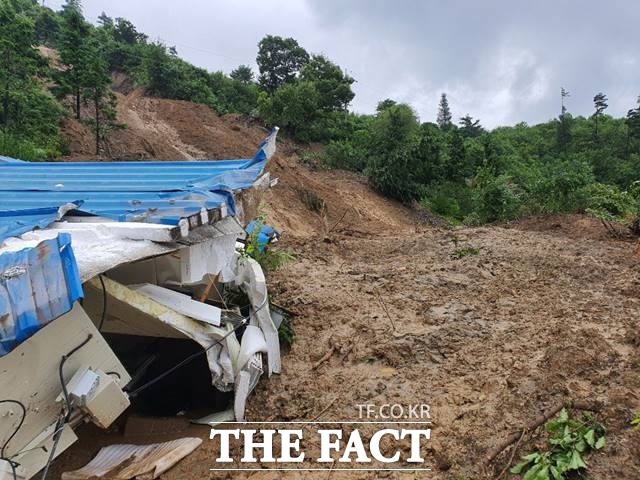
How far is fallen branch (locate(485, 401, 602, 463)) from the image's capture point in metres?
2.95

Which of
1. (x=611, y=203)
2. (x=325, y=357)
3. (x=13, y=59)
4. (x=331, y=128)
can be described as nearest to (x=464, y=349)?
(x=325, y=357)

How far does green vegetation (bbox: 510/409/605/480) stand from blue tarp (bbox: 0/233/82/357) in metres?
2.51

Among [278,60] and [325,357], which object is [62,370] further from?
[278,60]

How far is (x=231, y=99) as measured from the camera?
84.6 feet

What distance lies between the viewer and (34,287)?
2.25 metres

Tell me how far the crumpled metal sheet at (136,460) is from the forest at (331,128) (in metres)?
6.90

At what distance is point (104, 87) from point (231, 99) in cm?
1360

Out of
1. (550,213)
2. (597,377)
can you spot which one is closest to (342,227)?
(550,213)

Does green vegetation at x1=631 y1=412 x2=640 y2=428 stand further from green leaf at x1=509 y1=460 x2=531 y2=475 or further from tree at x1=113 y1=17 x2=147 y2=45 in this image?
tree at x1=113 y1=17 x2=147 y2=45

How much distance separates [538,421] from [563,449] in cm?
34

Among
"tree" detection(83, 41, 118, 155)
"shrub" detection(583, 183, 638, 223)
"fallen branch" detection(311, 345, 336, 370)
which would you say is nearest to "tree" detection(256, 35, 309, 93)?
"tree" detection(83, 41, 118, 155)

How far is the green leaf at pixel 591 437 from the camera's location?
2.71m

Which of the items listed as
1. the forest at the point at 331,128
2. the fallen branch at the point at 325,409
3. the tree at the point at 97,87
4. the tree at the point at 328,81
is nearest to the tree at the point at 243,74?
the forest at the point at 331,128

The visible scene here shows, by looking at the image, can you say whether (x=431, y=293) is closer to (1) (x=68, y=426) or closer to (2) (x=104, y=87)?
(1) (x=68, y=426)
